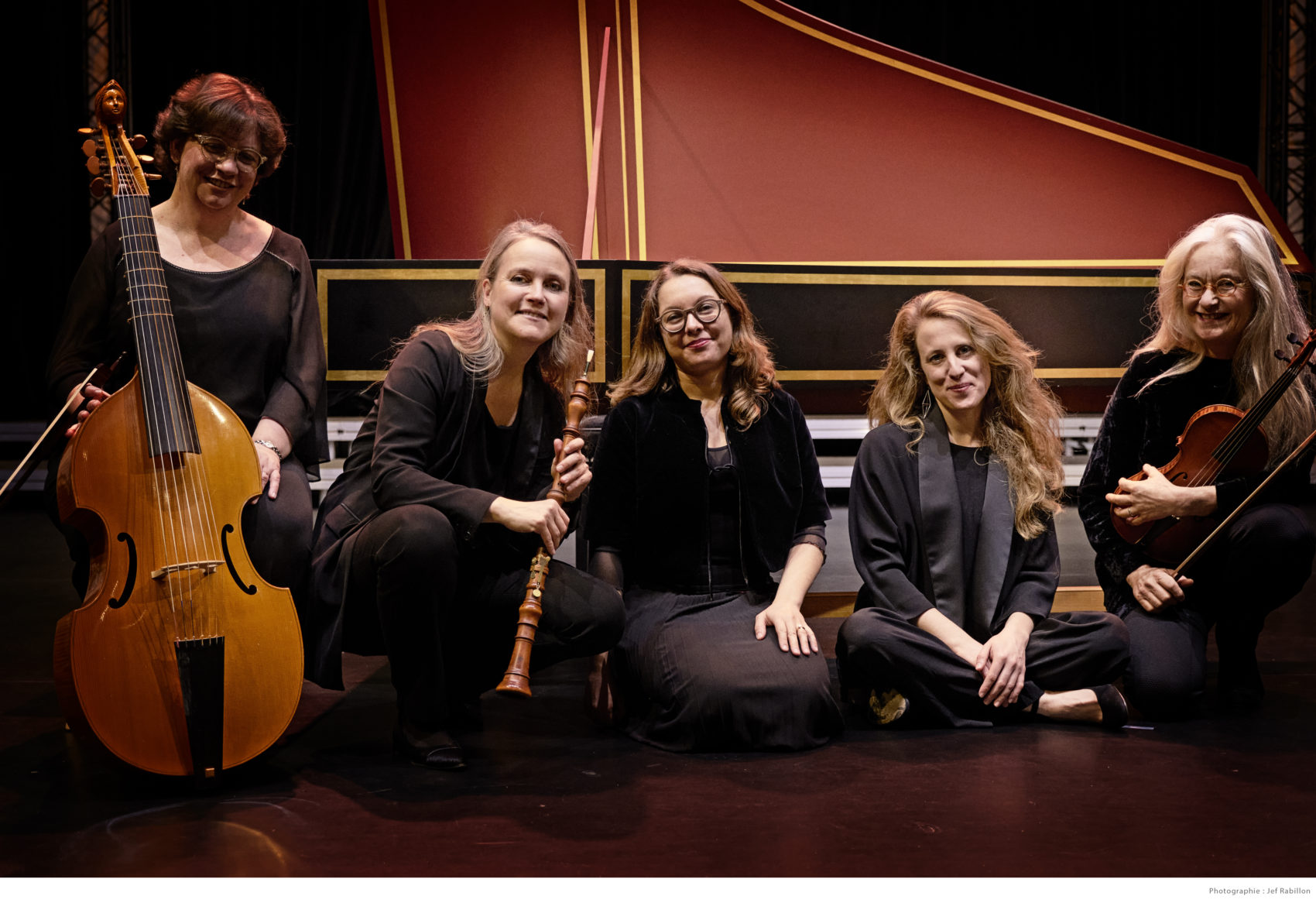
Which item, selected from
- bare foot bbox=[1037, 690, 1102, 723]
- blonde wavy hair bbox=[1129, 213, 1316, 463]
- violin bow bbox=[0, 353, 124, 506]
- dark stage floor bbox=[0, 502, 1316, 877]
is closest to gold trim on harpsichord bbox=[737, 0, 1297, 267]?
blonde wavy hair bbox=[1129, 213, 1316, 463]

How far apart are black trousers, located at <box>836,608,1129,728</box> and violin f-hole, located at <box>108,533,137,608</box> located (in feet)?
4.33

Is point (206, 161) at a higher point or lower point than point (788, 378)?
higher

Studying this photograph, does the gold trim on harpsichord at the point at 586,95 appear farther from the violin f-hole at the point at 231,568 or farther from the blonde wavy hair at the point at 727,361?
the violin f-hole at the point at 231,568

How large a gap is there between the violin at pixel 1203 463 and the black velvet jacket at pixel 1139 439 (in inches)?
1.9

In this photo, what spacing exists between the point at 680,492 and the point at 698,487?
4cm

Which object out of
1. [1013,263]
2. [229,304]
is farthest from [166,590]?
[1013,263]

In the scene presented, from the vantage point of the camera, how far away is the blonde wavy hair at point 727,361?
2.49m

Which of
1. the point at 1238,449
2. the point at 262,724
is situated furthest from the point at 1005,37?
the point at 262,724

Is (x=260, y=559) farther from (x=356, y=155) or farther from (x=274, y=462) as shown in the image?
(x=356, y=155)

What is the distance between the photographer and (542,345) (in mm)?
2439

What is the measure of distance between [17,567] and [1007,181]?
4.02 metres

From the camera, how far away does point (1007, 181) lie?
461 cm

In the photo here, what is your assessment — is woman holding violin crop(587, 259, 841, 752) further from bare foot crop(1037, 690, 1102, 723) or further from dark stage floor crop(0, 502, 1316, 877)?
bare foot crop(1037, 690, 1102, 723)

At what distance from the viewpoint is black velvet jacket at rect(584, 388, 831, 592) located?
2449 millimetres
